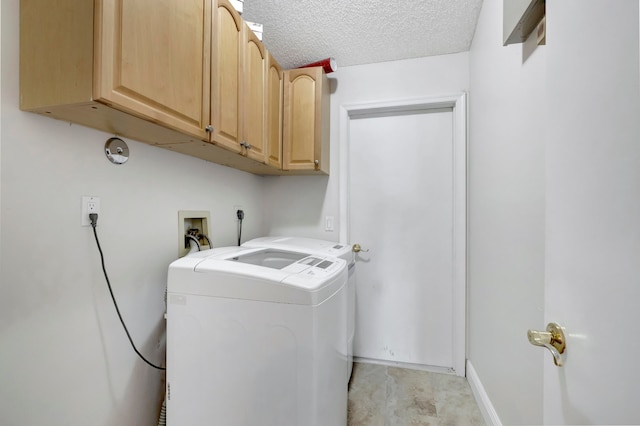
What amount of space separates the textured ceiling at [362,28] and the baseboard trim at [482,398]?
225cm

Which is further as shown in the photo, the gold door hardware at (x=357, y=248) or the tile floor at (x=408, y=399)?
the gold door hardware at (x=357, y=248)

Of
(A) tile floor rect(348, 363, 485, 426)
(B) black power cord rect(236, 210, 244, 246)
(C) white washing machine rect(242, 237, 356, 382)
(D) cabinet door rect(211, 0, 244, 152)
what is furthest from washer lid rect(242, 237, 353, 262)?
(A) tile floor rect(348, 363, 485, 426)

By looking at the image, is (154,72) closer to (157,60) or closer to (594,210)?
(157,60)

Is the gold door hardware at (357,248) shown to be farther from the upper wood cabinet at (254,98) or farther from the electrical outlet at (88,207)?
the electrical outlet at (88,207)

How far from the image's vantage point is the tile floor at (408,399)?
151 centimetres

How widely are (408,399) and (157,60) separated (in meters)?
2.21

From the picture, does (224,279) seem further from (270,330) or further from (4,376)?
(4,376)

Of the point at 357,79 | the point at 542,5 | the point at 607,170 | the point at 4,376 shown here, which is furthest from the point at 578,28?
the point at 357,79

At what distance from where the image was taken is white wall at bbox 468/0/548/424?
921mm

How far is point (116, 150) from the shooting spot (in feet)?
3.48

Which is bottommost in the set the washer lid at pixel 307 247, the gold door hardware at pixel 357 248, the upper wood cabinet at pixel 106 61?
the gold door hardware at pixel 357 248

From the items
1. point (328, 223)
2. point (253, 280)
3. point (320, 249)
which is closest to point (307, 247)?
point (320, 249)

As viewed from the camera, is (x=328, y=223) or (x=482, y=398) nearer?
(x=482, y=398)

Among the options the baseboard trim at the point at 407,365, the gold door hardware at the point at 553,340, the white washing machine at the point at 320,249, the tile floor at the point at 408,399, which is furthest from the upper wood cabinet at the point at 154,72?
the baseboard trim at the point at 407,365
